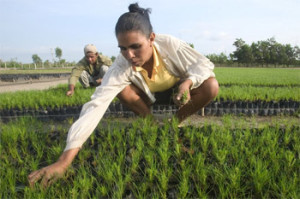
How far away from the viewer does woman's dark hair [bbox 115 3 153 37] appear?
1525 millimetres

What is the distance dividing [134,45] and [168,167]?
85cm

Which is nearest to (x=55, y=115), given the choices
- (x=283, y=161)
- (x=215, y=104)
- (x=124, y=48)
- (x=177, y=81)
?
(x=177, y=81)

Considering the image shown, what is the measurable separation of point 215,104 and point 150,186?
2.44 m

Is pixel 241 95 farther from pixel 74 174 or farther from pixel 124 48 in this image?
pixel 74 174

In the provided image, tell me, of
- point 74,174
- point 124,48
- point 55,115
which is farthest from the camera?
point 55,115

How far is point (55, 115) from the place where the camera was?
3.28 metres

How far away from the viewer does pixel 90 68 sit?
4.18 meters

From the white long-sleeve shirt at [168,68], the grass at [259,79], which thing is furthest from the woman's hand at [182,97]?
the grass at [259,79]

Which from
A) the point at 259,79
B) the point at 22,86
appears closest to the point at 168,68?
the point at 259,79

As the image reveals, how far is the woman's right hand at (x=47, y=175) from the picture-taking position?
48.4 inches

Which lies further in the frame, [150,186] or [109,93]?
A: [109,93]

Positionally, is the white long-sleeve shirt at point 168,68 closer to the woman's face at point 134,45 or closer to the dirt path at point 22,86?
the woman's face at point 134,45

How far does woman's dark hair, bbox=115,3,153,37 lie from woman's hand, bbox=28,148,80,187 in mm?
872

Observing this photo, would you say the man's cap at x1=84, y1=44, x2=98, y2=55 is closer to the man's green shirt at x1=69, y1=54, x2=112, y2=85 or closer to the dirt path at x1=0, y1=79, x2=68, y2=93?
the man's green shirt at x1=69, y1=54, x2=112, y2=85
